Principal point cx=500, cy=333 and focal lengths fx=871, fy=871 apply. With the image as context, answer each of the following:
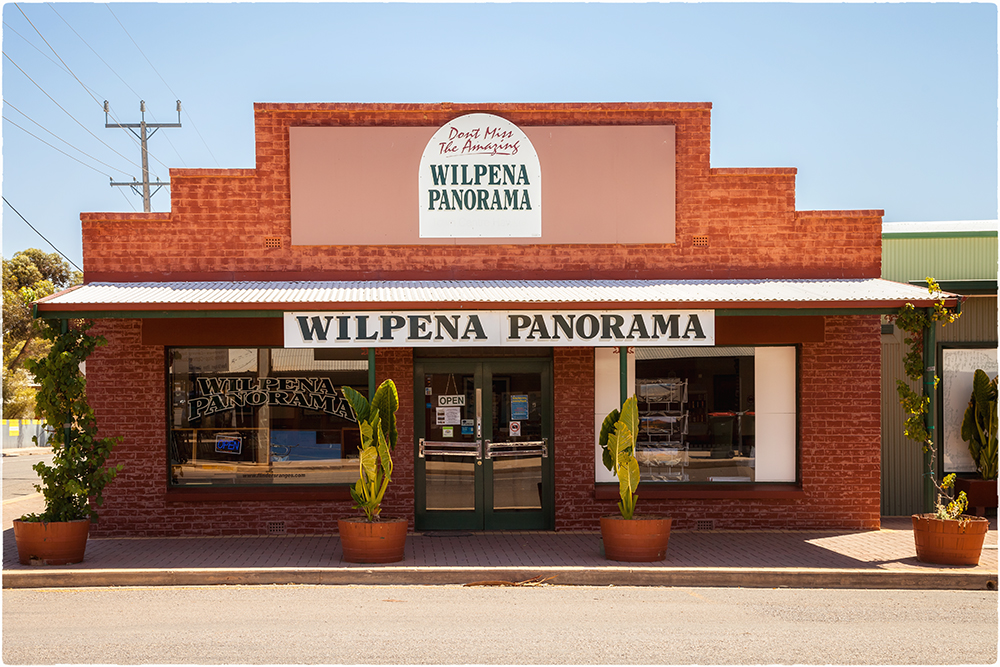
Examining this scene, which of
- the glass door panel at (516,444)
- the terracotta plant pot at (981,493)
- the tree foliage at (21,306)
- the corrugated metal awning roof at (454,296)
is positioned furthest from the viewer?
the tree foliage at (21,306)

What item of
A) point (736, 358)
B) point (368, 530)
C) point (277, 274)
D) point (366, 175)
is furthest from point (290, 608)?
point (736, 358)

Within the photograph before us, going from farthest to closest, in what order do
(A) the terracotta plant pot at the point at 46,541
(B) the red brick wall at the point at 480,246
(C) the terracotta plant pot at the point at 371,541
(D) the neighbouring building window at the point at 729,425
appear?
(D) the neighbouring building window at the point at 729,425 < (B) the red brick wall at the point at 480,246 < (C) the terracotta plant pot at the point at 371,541 < (A) the terracotta plant pot at the point at 46,541

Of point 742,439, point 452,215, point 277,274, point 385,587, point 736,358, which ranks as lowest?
point 385,587

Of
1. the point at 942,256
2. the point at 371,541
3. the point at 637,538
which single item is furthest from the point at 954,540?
the point at 371,541

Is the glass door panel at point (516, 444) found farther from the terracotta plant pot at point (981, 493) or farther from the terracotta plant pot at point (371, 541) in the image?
the terracotta plant pot at point (981, 493)

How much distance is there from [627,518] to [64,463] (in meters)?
6.34

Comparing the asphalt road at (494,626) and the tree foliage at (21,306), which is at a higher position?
the tree foliage at (21,306)

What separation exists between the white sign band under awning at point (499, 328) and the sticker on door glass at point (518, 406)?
170 cm

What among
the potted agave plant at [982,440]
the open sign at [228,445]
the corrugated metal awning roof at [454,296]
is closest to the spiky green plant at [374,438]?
the corrugated metal awning roof at [454,296]

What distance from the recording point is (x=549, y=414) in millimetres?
11867

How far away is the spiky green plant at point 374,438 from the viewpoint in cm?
991

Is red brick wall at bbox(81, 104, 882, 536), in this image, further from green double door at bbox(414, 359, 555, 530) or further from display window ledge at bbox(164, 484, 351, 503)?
green double door at bbox(414, 359, 555, 530)

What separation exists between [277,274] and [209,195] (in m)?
1.40

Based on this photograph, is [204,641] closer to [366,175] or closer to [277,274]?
[277,274]
